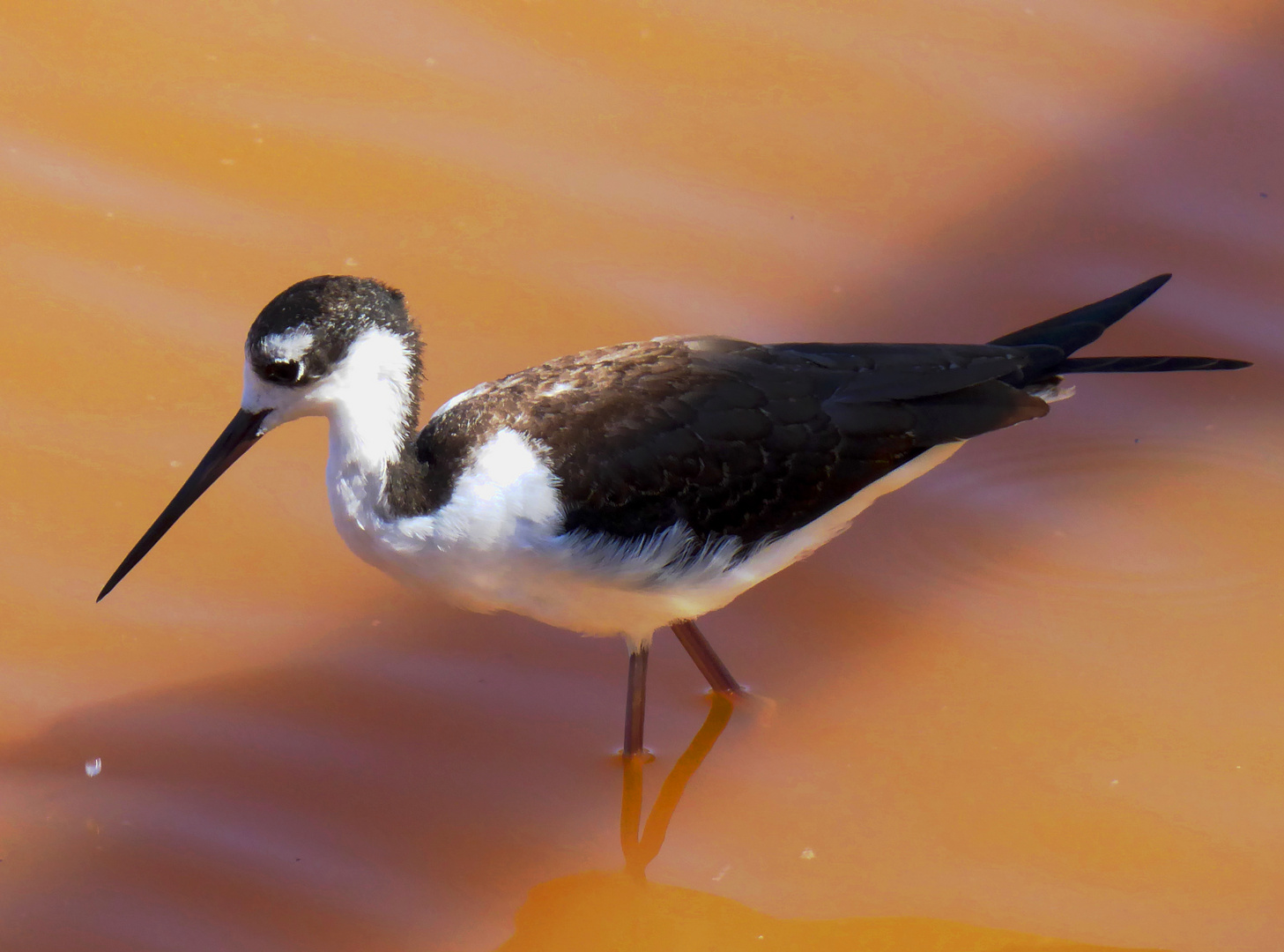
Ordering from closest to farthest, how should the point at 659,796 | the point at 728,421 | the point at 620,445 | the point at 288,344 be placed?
the point at 288,344, the point at 620,445, the point at 728,421, the point at 659,796

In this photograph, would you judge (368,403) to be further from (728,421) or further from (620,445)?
(728,421)

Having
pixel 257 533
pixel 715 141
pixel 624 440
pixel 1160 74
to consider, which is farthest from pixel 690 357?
pixel 1160 74

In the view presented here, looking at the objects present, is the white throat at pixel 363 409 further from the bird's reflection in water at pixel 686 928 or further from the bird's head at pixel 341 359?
the bird's reflection in water at pixel 686 928

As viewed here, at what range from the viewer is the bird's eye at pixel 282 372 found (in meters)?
3.64

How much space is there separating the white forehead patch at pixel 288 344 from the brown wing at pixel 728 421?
0.42 m

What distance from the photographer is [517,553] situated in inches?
146

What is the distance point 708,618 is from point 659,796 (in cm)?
72

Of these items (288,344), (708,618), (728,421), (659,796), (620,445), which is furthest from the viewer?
(708,618)

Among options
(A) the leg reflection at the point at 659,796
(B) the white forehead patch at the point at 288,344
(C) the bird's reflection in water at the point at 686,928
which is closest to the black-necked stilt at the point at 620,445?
(B) the white forehead patch at the point at 288,344

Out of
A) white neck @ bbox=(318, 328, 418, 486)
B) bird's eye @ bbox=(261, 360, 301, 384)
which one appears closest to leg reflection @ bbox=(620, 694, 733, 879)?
white neck @ bbox=(318, 328, 418, 486)

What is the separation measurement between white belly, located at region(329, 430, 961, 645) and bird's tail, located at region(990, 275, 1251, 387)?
106 cm

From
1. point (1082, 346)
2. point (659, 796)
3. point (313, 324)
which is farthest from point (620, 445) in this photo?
point (1082, 346)

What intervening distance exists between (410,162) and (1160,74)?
323 cm

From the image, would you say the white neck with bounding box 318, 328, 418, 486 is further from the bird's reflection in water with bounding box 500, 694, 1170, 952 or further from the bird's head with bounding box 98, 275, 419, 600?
the bird's reflection in water with bounding box 500, 694, 1170, 952
